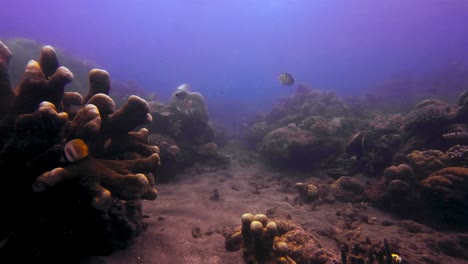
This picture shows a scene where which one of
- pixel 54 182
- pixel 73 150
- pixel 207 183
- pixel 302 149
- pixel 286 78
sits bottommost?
pixel 207 183

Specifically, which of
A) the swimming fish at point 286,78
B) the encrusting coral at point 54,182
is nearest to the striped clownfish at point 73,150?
the encrusting coral at point 54,182

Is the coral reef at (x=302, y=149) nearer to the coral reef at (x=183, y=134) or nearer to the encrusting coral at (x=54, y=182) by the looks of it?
the coral reef at (x=183, y=134)

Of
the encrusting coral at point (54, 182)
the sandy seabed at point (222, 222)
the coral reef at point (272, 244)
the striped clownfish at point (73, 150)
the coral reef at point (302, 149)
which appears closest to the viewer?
the striped clownfish at point (73, 150)

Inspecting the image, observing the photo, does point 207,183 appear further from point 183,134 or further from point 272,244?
point 272,244

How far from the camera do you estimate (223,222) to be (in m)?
6.19

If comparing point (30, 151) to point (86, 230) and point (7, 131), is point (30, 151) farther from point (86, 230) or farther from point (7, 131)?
point (86, 230)

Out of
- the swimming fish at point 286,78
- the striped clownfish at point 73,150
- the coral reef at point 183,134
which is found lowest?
the coral reef at point 183,134

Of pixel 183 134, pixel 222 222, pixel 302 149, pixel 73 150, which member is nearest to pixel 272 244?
pixel 222 222

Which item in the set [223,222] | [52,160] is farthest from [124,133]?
[223,222]

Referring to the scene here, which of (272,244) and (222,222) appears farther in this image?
(222,222)

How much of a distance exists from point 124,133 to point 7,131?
163 cm

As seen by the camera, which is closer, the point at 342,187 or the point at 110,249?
the point at 110,249

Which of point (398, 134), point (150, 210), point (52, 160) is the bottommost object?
point (150, 210)

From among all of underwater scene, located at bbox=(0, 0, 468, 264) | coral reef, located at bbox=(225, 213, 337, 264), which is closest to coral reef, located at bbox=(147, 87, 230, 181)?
underwater scene, located at bbox=(0, 0, 468, 264)
